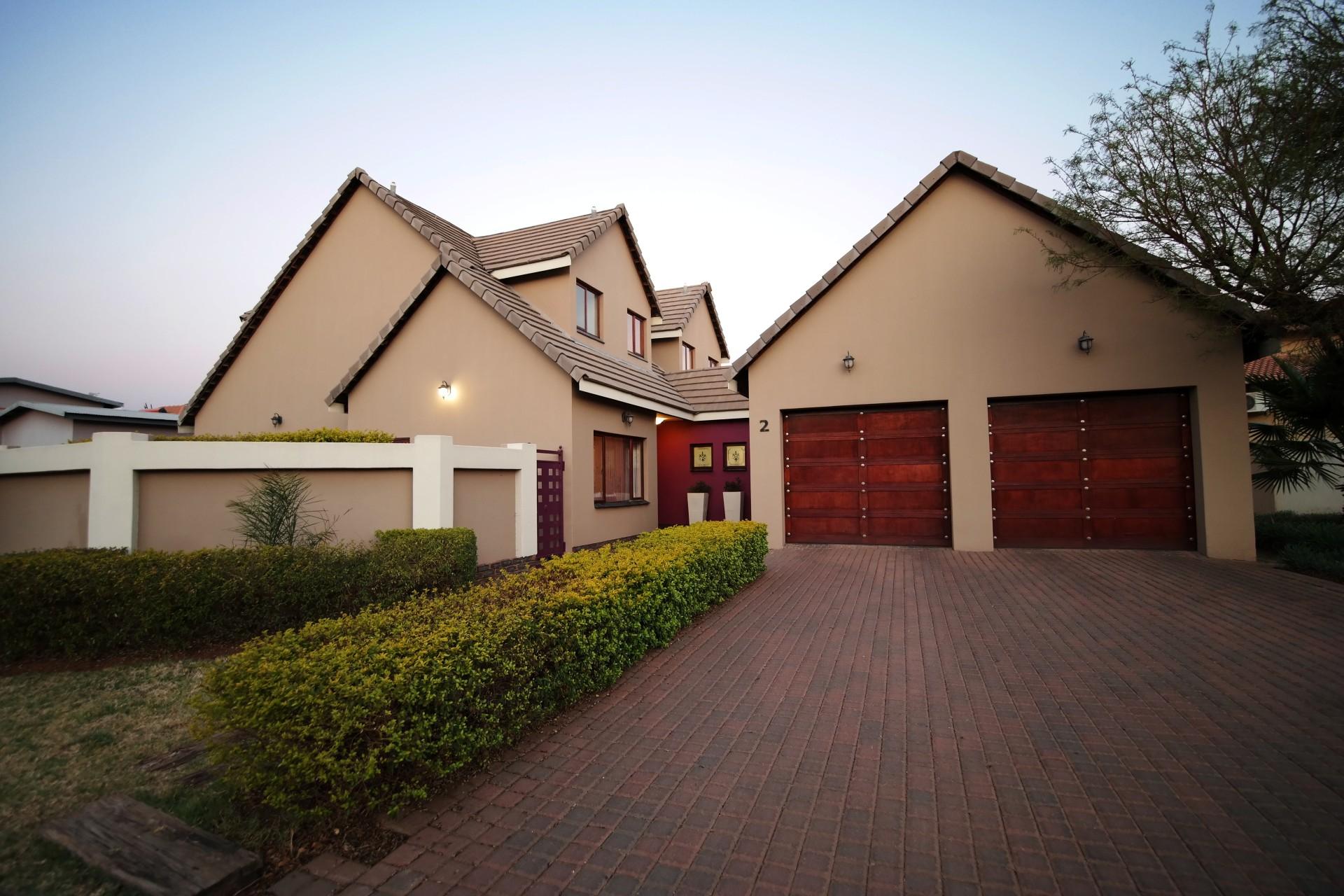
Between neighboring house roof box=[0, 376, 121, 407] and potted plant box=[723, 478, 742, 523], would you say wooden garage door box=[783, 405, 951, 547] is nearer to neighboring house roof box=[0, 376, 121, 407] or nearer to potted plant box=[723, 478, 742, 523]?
potted plant box=[723, 478, 742, 523]

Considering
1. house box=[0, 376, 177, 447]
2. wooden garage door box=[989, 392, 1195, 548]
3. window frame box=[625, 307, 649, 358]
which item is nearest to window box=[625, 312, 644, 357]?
window frame box=[625, 307, 649, 358]

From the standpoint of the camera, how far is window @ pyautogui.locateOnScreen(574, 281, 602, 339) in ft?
46.5

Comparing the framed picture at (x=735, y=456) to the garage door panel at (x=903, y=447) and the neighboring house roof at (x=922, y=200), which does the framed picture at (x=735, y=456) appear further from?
the garage door panel at (x=903, y=447)

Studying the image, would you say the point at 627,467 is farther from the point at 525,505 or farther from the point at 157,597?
the point at 157,597

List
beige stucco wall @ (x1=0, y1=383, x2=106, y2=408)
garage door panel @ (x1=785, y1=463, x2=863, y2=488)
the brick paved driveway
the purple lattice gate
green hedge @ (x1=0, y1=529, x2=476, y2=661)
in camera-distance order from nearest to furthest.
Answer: the brick paved driveway → green hedge @ (x1=0, y1=529, x2=476, y2=661) → the purple lattice gate → garage door panel @ (x1=785, y1=463, x2=863, y2=488) → beige stucco wall @ (x1=0, y1=383, x2=106, y2=408)

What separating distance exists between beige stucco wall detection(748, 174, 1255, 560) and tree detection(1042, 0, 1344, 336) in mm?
833

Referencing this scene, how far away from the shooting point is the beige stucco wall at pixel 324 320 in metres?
14.6

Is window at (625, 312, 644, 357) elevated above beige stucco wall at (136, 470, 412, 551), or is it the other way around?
window at (625, 312, 644, 357)

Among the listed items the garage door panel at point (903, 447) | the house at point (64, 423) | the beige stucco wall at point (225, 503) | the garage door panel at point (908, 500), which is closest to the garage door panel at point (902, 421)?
the garage door panel at point (903, 447)

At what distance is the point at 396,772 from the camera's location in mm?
2975

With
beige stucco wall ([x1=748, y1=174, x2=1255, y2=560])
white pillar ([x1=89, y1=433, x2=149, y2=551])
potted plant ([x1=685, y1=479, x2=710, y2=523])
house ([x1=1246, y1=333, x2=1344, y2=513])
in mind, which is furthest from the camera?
house ([x1=1246, y1=333, x2=1344, y2=513])

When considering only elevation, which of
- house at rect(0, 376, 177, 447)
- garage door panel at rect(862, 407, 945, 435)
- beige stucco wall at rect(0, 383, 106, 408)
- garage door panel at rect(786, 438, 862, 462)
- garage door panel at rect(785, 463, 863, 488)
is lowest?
garage door panel at rect(785, 463, 863, 488)

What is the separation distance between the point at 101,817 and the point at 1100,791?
5.17 m

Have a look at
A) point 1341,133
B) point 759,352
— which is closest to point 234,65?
point 759,352
